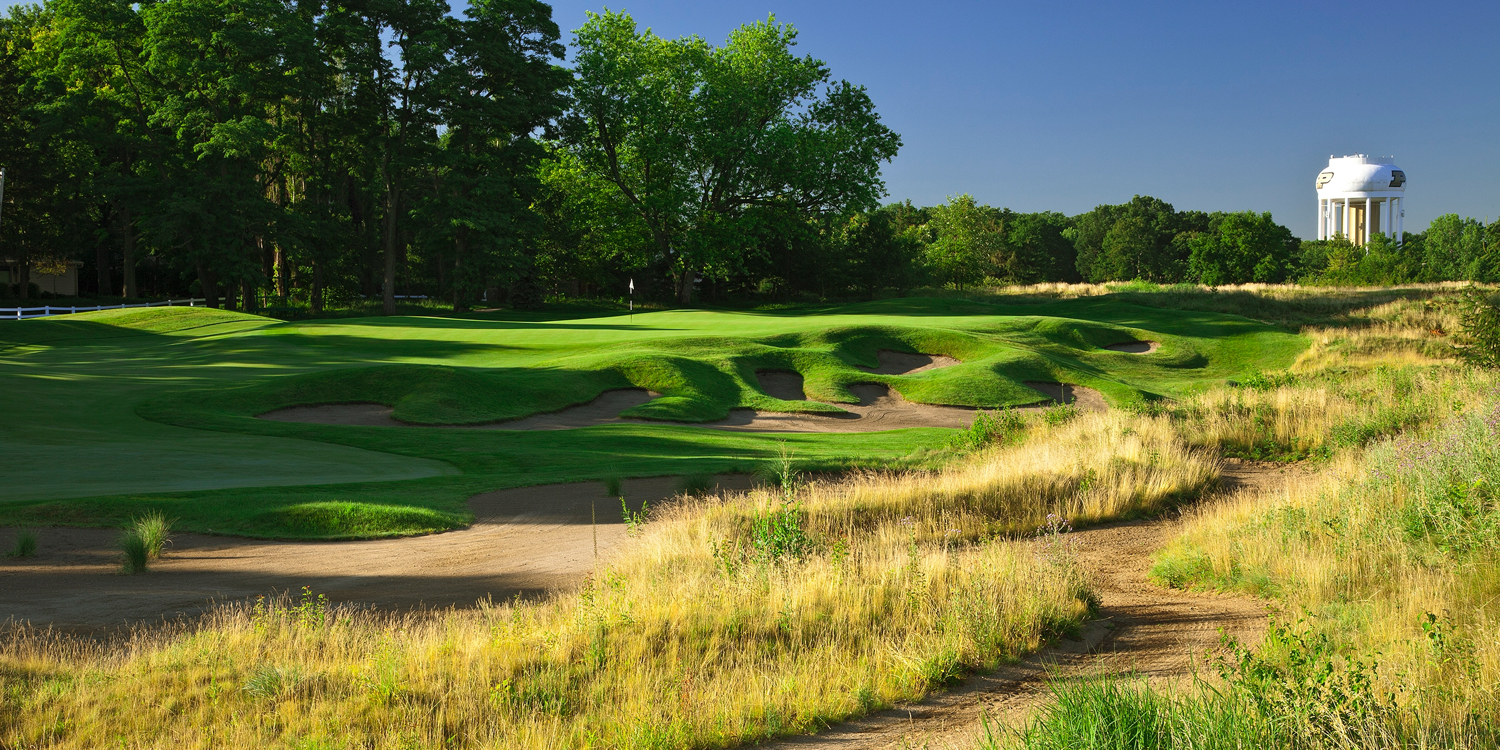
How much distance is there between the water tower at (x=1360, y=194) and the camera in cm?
12081

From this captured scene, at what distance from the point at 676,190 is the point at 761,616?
47.4 metres

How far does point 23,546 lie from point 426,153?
142 ft

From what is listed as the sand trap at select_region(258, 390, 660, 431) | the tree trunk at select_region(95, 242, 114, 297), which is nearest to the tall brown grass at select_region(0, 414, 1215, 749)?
the sand trap at select_region(258, 390, 660, 431)

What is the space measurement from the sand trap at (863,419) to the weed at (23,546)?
1432 centimetres

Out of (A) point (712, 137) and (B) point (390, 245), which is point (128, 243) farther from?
(A) point (712, 137)

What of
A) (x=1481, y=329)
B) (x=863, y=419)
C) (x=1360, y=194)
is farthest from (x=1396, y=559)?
(x=1360, y=194)

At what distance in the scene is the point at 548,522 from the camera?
1211cm

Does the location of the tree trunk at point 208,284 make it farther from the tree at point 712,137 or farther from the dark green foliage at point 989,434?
the dark green foliage at point 989,434

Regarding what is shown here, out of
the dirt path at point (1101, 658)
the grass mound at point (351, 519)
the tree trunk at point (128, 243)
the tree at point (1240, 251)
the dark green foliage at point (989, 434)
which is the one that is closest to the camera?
the dirt path at point (1101, 658)

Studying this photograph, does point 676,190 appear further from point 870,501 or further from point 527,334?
point 870,501

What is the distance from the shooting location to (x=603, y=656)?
6465 mm

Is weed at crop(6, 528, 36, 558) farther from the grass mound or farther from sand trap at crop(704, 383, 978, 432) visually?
sand trap at crop(704, 383, 978, 432)

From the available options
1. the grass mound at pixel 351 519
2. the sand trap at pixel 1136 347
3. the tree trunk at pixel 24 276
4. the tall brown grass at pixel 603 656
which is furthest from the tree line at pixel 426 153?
the tall brown grass at pixel 603 656

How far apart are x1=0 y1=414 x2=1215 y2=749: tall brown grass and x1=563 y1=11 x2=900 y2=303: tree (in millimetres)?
44585
